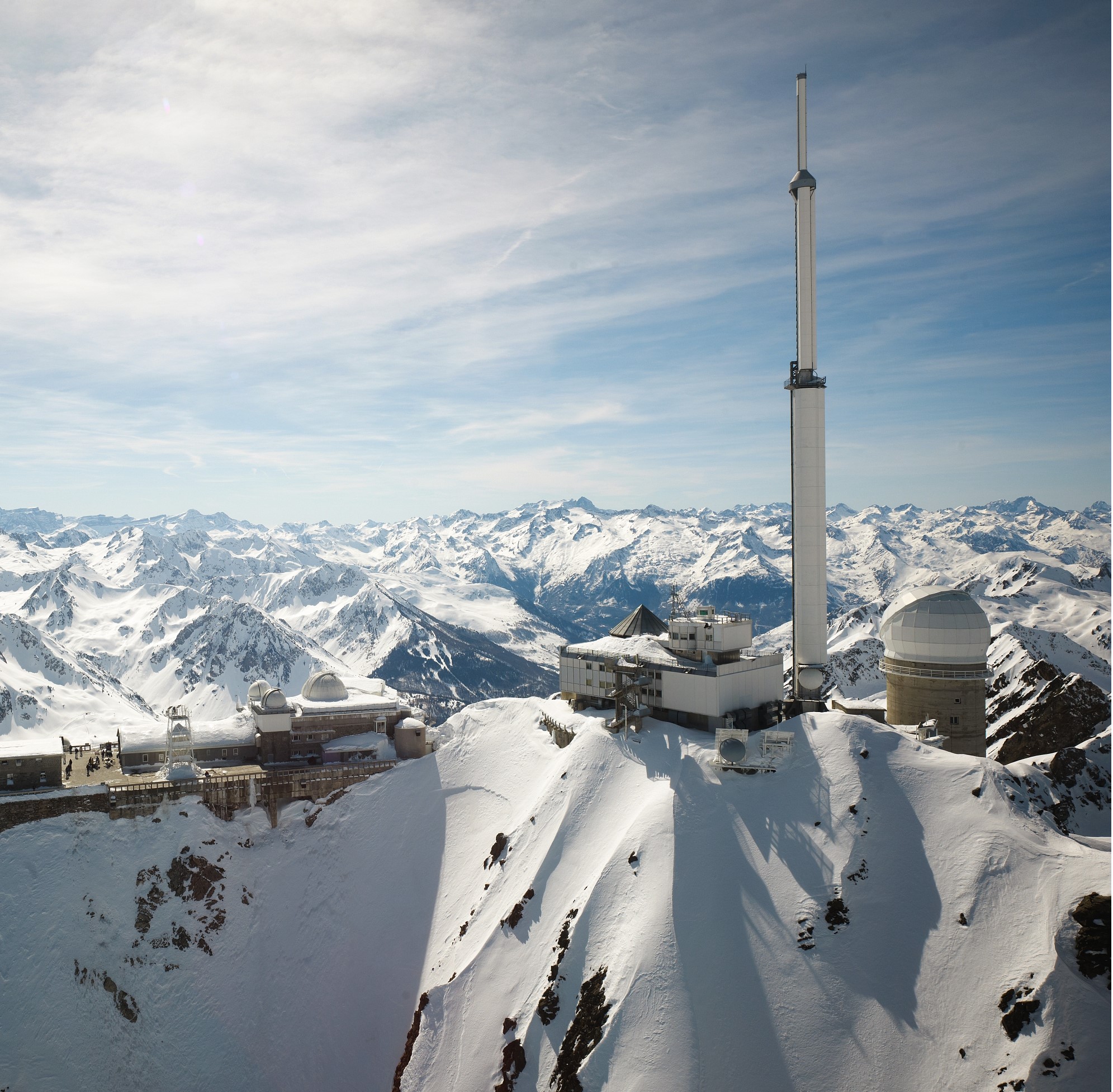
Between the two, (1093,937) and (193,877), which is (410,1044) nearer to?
(193,877)

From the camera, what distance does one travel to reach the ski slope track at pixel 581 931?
1570 inches

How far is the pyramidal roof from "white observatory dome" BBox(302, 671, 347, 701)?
106 ft

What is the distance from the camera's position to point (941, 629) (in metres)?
68.7

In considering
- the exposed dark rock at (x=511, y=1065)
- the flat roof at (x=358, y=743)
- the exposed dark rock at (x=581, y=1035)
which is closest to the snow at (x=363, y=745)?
the flat roof at (x=358, y=743)

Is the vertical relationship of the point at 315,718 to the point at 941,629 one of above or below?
below

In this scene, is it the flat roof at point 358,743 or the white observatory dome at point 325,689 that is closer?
the flat roof at point 358,743

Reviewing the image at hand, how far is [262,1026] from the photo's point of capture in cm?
5938

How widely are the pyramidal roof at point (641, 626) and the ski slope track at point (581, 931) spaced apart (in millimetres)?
13105

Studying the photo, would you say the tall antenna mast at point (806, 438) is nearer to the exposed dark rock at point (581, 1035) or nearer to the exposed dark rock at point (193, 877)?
the exposed dark rock at point (581, 1035)

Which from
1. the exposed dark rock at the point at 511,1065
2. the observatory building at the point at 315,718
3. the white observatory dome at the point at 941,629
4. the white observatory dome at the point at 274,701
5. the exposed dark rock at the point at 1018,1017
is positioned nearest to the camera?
the exposed dark rock at the point at 1018,1017

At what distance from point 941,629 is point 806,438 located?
2222 cm

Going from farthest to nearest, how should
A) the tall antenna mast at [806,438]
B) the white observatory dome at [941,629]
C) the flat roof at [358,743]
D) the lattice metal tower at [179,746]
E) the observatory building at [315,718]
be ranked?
1. the observatory building at [315,718]
2. the flat roof at [358,743]
3. the tall antenna mast at [806,438]
4. the lattice metal tower at [179,746]
5. the white observatory dome at [941,629]

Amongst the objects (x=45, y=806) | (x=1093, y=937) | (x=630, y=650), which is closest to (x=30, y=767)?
(x=45, y=806)

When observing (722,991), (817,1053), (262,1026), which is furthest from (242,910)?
(817,1053)
